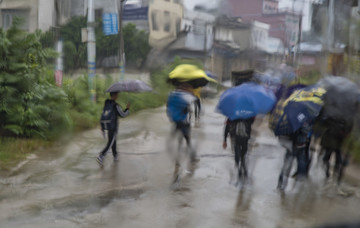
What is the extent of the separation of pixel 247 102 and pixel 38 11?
1443 centimetres

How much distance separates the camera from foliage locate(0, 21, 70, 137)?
7559 mm

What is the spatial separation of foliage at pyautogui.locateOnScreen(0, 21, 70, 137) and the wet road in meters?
0.75

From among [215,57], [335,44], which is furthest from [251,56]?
[335,44]

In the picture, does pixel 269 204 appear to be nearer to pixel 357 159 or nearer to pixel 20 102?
pixel 357 159

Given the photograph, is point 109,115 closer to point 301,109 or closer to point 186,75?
point 186,75

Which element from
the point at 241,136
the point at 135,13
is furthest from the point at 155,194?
the point at 135,13

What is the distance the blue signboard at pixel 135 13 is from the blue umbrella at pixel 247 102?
85.0 feet

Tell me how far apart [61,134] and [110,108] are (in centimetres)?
247

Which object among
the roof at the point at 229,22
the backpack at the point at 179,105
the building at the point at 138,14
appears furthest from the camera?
the roof at the point at 229,22

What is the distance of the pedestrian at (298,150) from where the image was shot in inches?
220

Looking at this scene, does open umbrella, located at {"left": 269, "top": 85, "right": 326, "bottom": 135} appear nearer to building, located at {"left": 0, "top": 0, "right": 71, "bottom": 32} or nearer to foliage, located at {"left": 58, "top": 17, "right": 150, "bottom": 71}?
foliage, located at {"left": 58, "top": 17, "right": 150, "bottom": 71}

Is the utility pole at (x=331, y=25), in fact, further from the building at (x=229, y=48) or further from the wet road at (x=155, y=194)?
the building at (x=229, y=48)

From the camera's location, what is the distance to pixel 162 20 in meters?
31.6

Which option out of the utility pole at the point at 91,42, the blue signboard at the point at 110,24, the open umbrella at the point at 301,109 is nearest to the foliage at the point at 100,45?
the blue signboard at the point at 110,24
